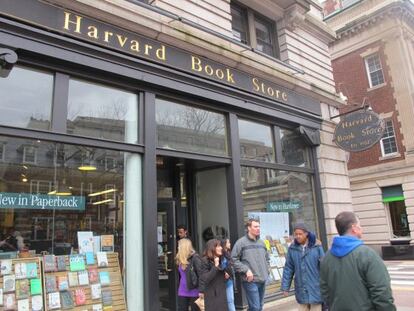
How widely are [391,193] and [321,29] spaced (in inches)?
538

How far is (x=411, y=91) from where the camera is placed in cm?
2155

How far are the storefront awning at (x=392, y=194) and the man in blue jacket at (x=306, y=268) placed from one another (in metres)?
18.9

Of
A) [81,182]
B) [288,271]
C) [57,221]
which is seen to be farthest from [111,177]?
[288,271]

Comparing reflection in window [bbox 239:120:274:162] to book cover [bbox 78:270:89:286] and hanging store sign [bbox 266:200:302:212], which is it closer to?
hanging store sign [bbox 266:200:302:212]

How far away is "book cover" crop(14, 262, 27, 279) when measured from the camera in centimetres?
518

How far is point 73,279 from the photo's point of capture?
5668 mm

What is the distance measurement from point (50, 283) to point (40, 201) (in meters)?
1.18

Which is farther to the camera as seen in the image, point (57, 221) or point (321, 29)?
point (321, 29)

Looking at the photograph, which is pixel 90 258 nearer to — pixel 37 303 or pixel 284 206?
pixel 37 303

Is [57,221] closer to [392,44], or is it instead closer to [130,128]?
[130,128]

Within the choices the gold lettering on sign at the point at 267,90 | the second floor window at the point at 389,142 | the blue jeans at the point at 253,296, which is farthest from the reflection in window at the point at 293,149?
the second floor window at the point at 389,142

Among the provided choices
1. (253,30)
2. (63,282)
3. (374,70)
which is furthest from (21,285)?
(374,70)

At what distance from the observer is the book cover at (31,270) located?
5.26 m

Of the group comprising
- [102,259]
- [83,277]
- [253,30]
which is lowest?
[83,277]
